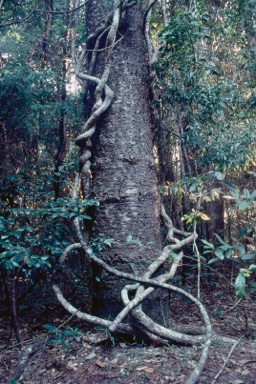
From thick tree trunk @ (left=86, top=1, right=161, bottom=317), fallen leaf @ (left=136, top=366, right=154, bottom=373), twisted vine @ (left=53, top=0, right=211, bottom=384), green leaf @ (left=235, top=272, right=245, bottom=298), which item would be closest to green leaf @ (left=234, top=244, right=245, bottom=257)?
green leaf @ (left=235, top=272, right=245, bottom=298)

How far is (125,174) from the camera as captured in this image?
10.6 feet

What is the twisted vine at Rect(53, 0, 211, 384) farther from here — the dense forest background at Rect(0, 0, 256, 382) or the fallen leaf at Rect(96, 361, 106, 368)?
the fallen leaf at Rect(96, 361, 106, 368)

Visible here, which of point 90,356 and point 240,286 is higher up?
point 240,286

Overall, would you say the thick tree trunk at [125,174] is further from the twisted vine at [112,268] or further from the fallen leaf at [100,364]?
the fallen leaf at [100,364]

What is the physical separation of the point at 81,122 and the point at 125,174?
1.90m

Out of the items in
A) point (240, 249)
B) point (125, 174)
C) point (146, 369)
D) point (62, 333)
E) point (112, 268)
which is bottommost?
point (146, 369)

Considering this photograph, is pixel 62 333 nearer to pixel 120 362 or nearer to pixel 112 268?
pixel 120 362

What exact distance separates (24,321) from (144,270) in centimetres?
156

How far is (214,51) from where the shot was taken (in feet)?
19.0

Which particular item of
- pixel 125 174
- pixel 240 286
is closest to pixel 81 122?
pixel 125 174

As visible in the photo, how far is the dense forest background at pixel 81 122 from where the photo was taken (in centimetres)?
309

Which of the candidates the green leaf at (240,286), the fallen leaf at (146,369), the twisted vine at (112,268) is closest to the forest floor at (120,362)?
the fallen leaf at (146,369)

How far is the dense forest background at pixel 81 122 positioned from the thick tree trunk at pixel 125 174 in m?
0.09

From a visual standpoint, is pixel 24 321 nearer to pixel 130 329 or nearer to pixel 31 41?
pixel 130 329
